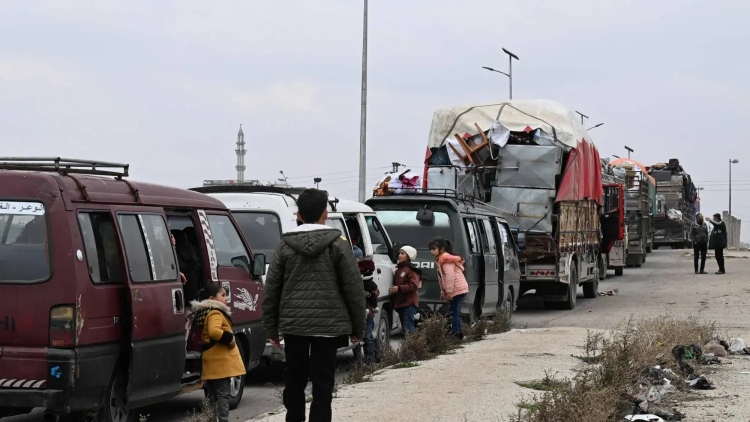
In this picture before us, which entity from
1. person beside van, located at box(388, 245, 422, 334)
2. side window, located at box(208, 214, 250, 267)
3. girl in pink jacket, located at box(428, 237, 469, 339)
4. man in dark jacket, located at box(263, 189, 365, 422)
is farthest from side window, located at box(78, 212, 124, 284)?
girl in pink jacket, located at box(428, 237, 469, 339)

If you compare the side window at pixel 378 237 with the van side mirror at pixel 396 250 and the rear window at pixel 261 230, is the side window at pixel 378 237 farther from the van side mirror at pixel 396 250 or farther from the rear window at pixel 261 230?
the rear window at pixel 261 230

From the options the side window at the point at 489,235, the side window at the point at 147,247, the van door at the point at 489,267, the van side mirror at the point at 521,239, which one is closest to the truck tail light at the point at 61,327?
the side window at the point at 147,247

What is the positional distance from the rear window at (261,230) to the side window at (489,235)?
6445 mm

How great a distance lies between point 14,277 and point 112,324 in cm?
73

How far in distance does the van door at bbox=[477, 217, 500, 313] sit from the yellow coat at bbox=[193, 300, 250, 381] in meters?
8.80

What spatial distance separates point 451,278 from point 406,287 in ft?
4.11

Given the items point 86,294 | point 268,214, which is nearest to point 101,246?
point 86,294

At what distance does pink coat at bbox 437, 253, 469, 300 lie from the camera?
48.3ft

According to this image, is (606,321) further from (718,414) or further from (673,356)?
(718,414)

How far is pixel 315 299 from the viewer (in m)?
6.71

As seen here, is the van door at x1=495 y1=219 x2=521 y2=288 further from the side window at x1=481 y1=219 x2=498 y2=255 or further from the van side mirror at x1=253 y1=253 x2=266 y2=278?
the van side mirror at x1=253 y1=253 x2=266 y2=278

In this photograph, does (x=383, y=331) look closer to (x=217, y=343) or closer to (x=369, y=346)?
(x=369, y=346)

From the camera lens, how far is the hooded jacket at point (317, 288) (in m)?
6.70

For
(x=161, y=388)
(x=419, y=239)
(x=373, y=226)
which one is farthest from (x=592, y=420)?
(x=419, y=239)
